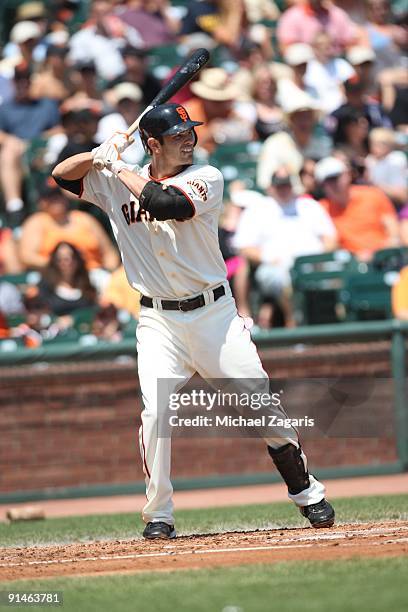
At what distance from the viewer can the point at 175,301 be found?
5762 mm

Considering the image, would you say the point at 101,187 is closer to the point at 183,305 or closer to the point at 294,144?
the point at 183,305

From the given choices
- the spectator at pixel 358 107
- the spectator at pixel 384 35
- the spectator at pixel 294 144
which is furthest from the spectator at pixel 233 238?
the spectator at pixel 384 35

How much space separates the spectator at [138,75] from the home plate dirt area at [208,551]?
6.65 meters

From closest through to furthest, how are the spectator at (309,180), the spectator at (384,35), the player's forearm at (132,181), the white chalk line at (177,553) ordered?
1. the white chalk line at (177,553)
2. the player's forearm at (132,181)
3. the spectator at (309,180)
4. the spectator at (384,35)

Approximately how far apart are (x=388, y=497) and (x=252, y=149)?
4.49 meters

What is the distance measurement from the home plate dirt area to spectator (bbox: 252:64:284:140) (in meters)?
6.16

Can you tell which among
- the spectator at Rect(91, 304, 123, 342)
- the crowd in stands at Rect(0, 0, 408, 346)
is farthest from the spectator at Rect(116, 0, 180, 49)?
the spectator at Rect(91, 304, 123, 342)

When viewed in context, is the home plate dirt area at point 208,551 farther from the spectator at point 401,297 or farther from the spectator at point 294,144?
the spectator at point 294,144

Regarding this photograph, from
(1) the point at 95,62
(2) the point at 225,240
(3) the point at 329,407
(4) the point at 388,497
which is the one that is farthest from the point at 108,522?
(1) the point at 95,62

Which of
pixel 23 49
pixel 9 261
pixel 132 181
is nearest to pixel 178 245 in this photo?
pixel 132 181

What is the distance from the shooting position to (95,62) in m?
12.5

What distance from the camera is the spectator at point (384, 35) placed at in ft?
44.2

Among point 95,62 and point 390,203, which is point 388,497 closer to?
point 390,203

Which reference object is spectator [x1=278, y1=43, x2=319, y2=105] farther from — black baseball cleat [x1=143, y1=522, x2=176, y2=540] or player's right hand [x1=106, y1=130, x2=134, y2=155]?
black baseball cleat [x1=143, y1=522, x2=176, y2=540]
